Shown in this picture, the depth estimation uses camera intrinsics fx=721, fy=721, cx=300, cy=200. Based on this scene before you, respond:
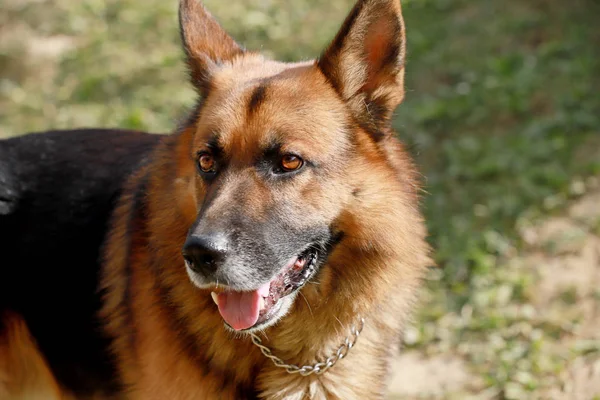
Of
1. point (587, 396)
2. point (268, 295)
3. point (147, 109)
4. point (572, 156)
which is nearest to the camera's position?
point (268, 295)

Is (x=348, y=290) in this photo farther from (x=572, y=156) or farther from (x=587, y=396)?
(x=572, y=156)

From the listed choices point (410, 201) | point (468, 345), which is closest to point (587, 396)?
point (468, 345)

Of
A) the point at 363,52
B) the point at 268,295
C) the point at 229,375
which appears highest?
the point at 363,52

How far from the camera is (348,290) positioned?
335 centimetres

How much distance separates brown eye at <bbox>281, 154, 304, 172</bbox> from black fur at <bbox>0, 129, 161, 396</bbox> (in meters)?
1.06

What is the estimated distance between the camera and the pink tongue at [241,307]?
313cm

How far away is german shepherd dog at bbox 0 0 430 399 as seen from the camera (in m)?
3.14

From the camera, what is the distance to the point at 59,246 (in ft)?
12.1

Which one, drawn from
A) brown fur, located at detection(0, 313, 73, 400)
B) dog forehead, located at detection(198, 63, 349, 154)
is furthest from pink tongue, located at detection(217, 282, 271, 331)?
brown fur, located at detection(0, 313, 73, 400)

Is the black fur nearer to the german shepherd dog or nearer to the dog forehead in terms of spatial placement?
the german shepherd dog

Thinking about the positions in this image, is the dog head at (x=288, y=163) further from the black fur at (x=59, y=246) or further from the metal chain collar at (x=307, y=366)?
the black fur at (x=59, y=246)

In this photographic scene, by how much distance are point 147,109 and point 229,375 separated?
5392 mm

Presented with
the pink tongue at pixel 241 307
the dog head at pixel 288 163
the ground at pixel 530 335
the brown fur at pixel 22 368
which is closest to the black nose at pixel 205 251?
the dog head at pixel 288 163

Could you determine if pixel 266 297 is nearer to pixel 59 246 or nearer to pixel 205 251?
pixel 205 251
